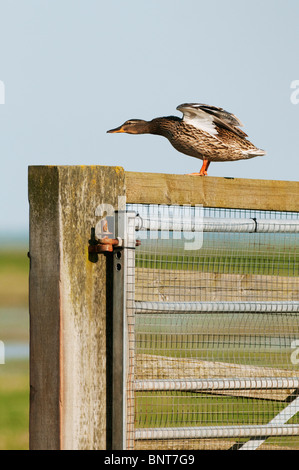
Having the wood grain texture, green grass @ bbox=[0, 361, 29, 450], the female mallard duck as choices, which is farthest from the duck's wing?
green grass @ bbox=[0, 361, 29, 450]

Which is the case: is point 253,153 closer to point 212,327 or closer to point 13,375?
point 212,327

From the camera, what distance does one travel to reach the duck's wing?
508 cm

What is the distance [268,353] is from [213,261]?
18.3 inches

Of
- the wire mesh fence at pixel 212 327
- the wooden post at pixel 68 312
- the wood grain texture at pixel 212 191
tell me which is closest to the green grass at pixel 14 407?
the wire mesh fence at pixel 212 327

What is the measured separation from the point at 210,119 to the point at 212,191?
212cm

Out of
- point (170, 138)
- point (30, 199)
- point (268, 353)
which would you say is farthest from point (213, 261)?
point (170, 138)

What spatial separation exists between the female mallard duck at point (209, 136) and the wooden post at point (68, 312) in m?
2.20

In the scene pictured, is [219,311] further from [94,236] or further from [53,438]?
[53,438]

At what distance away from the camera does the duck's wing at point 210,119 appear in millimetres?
5078

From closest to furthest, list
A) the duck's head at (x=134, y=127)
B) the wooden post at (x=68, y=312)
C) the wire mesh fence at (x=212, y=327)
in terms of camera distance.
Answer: the wooden post at (x=68, y=312)
the wire mesh fence at (x=212, y=327)
the duck's head at (x=134, y=127)

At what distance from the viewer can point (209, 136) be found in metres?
5.20

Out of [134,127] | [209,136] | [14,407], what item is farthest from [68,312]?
[14,407]

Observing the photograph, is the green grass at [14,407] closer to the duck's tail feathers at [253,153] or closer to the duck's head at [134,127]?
the duck's head at [134,127]

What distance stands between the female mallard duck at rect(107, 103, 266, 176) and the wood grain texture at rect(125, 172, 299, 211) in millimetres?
1720
